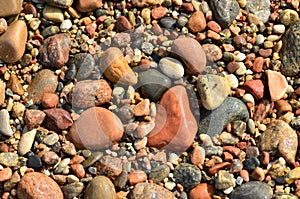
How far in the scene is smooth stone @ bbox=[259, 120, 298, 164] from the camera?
12.5 feet

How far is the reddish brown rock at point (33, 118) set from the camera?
383 cm

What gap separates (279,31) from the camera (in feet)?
13.8

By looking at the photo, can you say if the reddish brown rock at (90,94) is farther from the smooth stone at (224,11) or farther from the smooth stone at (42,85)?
the smooth stone at (224,11)

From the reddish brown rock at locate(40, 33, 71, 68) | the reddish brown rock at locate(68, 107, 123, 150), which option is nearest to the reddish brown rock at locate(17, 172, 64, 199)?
the reddish brown rock at locate(68, 107, 123, 150)

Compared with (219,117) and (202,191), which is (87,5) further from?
(202,191)

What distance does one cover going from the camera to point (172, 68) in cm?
395

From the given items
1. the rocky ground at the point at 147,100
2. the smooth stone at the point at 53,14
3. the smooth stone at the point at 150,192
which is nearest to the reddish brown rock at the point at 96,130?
the rocky ground at the point at 147,100

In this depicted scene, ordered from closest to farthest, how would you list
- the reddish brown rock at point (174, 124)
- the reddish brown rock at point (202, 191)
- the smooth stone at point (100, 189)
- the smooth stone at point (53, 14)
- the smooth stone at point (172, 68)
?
the smooth stone at point (100, 189) → the reddish brown rock at point (202, 191) → the reddish brown rock at point (174, 124) → the smooth stone at point (172, 68) → the smooth stone at point (53, 14)

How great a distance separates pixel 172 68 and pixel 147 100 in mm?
268

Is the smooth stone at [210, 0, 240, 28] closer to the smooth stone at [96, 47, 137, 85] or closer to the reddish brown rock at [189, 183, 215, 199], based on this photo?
the smooth stone at [96, 47, 137, 85]

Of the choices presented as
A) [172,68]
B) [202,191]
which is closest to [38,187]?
[202,191]

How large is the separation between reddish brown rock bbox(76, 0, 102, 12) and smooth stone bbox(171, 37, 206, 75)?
62cm

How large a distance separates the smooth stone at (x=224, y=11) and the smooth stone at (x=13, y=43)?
1.33 meters

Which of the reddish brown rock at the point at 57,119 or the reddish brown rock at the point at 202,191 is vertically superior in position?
the reddish brown rock at the point at 57,119
